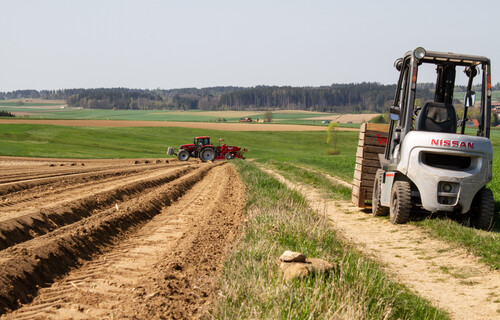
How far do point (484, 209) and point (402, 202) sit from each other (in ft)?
5.14

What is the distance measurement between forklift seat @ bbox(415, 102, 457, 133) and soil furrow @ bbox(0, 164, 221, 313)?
6.28m

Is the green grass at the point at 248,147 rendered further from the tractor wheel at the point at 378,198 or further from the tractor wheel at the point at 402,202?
the tractor wheel at the point at 378,198

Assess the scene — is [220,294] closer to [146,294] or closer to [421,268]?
[146,294]

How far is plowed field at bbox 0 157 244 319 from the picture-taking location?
19.1 ft

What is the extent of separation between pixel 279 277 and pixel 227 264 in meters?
1.29

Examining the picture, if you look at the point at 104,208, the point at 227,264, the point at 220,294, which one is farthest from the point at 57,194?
the point at 220,294

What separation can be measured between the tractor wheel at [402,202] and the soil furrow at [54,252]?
5444 millimetres

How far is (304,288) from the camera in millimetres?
5426

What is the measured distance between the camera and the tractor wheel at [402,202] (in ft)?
37.3

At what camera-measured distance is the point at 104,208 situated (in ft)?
43.2

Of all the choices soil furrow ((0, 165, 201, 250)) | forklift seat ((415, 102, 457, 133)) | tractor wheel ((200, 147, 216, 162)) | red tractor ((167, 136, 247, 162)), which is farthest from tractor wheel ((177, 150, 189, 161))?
forklift seat ((415, 102, 457, 133))

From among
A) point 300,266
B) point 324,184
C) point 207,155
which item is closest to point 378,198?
point 324,184

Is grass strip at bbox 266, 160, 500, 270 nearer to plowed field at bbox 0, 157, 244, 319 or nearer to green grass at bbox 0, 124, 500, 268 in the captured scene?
green grass at bbox 0, 124, 500, 268

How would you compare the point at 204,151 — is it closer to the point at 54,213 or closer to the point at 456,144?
the point at 54,213
